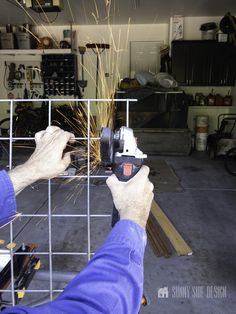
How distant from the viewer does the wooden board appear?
222 cm

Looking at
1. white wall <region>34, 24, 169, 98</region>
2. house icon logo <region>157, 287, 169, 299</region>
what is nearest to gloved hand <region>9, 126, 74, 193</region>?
house icon logo <region>157, 287, 169, 299</region>

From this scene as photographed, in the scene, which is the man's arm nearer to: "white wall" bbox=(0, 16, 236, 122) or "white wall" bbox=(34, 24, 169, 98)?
"white wall" bbox=(0, 16, 236, 122)

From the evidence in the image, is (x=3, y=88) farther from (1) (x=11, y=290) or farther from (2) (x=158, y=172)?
(1) (x=11, y=290)

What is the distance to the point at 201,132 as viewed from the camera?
5633 millimetres

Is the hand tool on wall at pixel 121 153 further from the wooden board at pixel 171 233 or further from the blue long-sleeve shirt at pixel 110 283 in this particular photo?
the wooden board at pixel 171 233

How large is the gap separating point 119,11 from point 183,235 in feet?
13.7

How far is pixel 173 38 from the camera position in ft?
18.7

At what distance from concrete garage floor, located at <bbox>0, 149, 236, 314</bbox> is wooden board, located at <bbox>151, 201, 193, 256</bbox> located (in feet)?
0.20

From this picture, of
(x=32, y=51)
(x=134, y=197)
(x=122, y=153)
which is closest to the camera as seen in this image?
(x=134, y=197)

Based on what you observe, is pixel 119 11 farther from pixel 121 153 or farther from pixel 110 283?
pixel 110 283

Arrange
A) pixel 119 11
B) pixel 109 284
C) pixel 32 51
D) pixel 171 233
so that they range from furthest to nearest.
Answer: pixel 32 51 < pixel 119 11 < pixel 171 233 < pixel 109 284

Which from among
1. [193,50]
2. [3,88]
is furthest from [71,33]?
[193,50]

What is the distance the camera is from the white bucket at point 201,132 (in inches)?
222

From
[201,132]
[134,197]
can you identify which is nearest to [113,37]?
[201,132]
